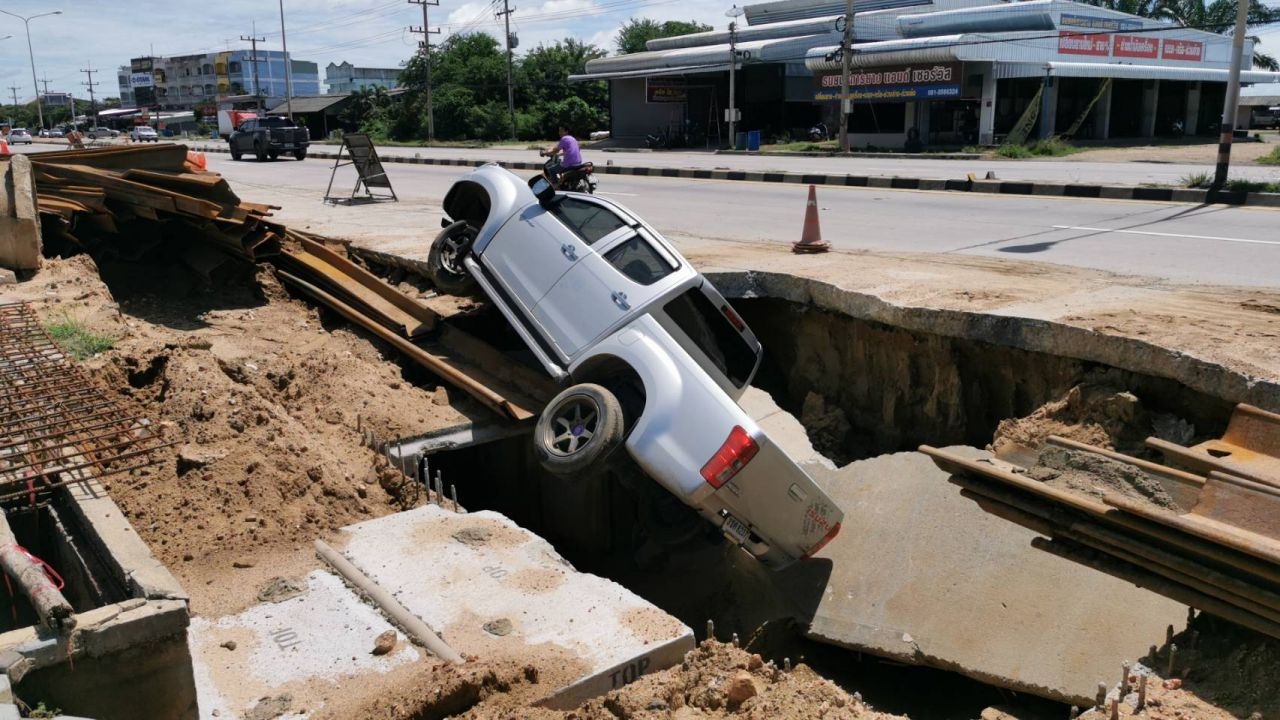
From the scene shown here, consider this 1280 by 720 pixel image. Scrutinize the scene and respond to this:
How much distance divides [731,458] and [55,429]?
3727 millimetres

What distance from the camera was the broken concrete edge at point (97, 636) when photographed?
335cm

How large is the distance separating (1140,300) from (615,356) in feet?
13.8

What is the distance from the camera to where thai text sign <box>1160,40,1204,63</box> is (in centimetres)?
3862

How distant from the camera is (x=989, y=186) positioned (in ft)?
61.9

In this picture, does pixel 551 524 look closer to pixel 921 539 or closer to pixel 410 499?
pixel 410 499

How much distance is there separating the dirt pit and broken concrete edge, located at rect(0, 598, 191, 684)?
2.56ft

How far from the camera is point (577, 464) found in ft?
20.9

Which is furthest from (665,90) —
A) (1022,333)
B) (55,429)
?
(55,429)

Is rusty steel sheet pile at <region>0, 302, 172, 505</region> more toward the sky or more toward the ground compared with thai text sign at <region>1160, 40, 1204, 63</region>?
more toward the ground

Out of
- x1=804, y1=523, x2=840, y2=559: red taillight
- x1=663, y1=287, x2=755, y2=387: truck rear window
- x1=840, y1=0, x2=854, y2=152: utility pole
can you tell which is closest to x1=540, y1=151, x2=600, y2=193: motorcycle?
x1=663, y1=287, x2=755, y2=387: truck rear window

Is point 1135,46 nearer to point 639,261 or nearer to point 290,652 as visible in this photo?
point 639,261

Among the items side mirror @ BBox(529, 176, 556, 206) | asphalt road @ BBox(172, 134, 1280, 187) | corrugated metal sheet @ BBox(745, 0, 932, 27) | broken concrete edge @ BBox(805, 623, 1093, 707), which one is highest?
corrugated metal sheet @ BBox(745, 0, 932, 27)

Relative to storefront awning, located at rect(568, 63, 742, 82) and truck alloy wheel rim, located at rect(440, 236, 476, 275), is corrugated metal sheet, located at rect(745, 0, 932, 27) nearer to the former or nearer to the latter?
storefront awning, located at rect(568, 63, 742, 82)

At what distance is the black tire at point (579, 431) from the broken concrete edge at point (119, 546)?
102 inches
